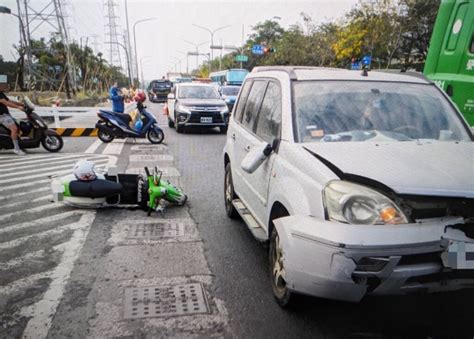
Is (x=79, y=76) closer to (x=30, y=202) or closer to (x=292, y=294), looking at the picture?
(x=30, y=202)

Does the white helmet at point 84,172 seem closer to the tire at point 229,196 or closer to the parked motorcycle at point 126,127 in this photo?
the tire at point 229,196

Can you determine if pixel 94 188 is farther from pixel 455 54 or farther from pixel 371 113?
pixel 455 54

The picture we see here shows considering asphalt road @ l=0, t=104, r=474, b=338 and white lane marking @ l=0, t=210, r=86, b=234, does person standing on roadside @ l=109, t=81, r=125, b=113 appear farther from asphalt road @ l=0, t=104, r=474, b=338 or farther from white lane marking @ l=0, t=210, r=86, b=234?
white lane marking @ l=0, t=210, r=86, b=234

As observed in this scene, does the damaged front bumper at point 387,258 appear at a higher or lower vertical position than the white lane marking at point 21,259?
higher

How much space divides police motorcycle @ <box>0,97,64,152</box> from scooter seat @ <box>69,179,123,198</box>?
17.1 ft

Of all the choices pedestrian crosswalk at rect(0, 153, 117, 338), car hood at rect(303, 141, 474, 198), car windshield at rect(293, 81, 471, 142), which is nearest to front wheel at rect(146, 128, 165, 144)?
pedestrian crosswalk at rect(0, 153, 117, 338)

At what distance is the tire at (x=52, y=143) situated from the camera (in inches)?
385

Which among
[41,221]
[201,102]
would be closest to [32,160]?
[41,221]

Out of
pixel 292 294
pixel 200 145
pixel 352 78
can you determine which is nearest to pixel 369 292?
pixel 292 294

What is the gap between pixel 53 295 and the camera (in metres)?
3.26

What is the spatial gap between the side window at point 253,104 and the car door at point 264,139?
0.13 metres

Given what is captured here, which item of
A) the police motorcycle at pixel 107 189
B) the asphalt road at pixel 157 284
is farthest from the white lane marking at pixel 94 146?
the police motorcycle at pixel 107 189

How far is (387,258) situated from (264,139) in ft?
5.78

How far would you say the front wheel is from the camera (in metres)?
11.6
